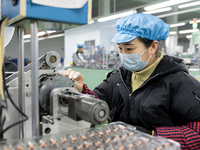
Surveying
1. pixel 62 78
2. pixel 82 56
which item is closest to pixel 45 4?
pixel 62 78

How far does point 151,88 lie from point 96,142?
76 centimetres

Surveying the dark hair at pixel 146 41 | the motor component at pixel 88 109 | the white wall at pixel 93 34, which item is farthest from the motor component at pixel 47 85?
the white wall at pixel 93 34

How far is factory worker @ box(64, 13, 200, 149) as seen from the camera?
1.20 m

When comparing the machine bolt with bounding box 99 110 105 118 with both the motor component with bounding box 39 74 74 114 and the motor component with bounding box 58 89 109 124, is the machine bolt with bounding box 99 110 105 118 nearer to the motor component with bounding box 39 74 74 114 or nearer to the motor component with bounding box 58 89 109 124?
the motor component with bounding box 58 89 109 124

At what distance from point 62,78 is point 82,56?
17.9ft

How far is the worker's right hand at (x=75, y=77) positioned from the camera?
1300 millimetres

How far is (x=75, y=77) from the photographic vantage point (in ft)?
4.28

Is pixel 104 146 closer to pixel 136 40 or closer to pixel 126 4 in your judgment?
pixel 136 40

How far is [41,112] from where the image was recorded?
3.08 feet

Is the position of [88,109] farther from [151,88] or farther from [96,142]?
[151,88]

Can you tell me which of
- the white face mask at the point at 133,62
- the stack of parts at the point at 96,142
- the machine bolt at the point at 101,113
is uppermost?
the white face mask at the point at 133,62

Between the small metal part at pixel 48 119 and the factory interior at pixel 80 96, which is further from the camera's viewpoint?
the small metal part at pixel 48 119

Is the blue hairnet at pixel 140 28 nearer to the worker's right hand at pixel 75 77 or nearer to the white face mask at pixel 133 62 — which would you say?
the white face mask at pixel 133 62

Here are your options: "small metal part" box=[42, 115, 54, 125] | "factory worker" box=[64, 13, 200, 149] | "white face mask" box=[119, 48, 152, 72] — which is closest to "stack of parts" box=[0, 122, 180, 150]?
"small metal part" box=[42, 115, 54, 125]
